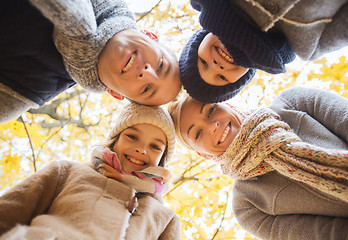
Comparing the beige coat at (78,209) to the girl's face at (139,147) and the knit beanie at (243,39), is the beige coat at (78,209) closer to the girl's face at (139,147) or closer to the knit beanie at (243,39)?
the girl's face at (139,147)

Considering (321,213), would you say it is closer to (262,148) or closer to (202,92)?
(262,148)

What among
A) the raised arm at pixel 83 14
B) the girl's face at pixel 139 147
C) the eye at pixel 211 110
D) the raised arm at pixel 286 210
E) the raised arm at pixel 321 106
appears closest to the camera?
the raised arm at pixel 83 14

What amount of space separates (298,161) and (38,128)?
212 centimetres

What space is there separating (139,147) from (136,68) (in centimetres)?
45

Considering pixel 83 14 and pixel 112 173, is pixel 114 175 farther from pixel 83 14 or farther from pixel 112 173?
pixel 83 14

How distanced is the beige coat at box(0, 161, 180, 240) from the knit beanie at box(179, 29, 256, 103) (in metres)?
0.69

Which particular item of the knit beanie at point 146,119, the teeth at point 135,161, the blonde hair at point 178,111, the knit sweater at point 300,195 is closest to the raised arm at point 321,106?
the knit sweater at point 300,195

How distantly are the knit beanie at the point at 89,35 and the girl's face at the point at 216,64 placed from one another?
1.40 ft

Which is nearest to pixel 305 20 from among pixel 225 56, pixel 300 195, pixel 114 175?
pixel 225 56

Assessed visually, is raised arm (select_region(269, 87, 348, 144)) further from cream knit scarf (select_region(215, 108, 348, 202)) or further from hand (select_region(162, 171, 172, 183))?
hand (select_region(162, 171, 172, 183))

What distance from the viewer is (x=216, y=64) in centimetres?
155

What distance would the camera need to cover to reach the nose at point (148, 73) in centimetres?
146

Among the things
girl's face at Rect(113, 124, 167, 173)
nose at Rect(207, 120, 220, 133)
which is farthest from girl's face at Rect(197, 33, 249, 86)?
girl's face at Rect(113, 124, 167, 173)

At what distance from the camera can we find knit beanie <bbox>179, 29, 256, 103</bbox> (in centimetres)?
164
